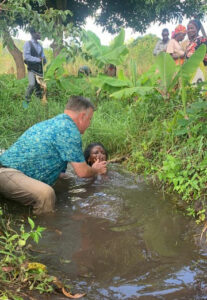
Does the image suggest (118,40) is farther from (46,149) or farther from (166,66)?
(46,149)

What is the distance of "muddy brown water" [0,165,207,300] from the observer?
2.48 metres

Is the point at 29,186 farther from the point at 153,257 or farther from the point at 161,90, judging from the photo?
the point at 161,90

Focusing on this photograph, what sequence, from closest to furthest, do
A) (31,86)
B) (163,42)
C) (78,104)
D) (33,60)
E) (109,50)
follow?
(78,104) < (109,50) < (31,86) < (33,60) < (163,42)

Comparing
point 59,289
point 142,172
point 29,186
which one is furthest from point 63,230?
point 142,172

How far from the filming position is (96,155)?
529 cm

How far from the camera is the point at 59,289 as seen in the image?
229 centimetres

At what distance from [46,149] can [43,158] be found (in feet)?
0.35

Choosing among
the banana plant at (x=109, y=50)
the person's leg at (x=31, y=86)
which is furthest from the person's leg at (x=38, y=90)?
the banana plant at (x=109, y=50)

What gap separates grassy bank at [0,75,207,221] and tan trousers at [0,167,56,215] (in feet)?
4.22

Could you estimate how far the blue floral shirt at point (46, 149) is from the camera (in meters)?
3.93

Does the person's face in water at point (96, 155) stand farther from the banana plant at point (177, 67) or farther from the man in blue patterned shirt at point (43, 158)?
the banana plant at point (177, 67)

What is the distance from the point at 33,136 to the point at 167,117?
8.24 ft

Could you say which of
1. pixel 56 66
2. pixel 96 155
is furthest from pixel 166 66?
pixel 56 66

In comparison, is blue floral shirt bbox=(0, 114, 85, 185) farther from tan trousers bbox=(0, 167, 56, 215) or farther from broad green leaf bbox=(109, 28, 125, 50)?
broad green leaf bbox=(109, 28, 125, 50)
